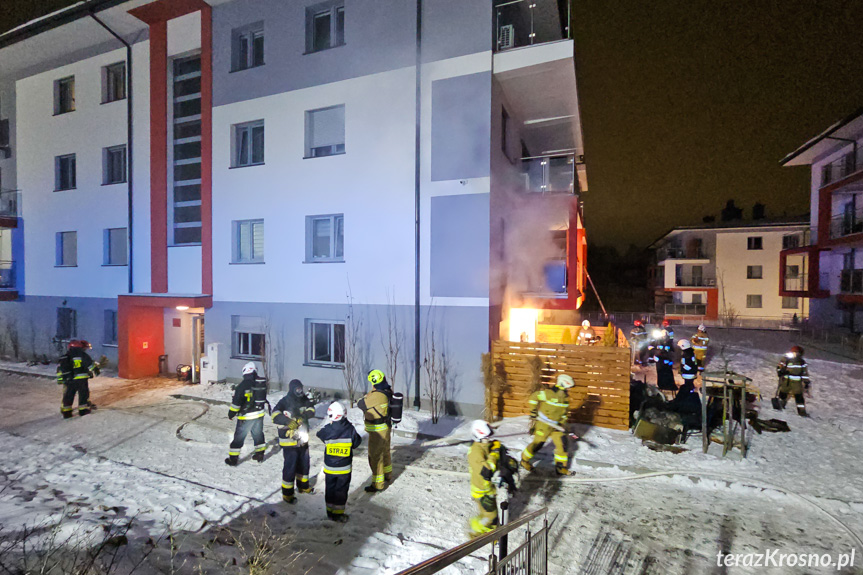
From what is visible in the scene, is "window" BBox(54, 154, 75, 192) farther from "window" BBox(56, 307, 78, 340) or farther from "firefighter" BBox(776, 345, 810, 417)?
"firefighter" BBox(776, 345, 810, 417)

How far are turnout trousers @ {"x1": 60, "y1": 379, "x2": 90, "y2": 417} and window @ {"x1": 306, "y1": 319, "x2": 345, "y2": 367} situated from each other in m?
4.92

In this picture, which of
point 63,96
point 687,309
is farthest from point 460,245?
point 687,309

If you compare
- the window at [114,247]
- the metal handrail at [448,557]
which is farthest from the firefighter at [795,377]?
the window at [114,247]

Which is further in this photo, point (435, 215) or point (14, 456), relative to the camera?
point (435, 215)

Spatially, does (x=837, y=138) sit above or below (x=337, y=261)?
above

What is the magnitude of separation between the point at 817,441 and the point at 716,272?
110ft

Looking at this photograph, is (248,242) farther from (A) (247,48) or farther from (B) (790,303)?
(B) (790,303)

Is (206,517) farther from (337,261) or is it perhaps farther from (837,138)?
(837,138)

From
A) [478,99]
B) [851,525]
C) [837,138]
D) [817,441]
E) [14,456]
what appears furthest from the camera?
[837,138]

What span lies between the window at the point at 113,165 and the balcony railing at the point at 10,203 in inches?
194

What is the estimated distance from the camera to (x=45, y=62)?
51.6ft

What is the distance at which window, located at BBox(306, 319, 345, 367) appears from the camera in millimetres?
11102

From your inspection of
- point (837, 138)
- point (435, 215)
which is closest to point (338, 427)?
point (435, 215)

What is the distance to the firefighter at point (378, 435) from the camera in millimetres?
6180
